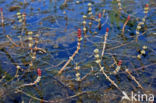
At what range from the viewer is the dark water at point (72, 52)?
10.9 ft

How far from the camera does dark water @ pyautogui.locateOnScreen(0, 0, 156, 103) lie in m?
3.34

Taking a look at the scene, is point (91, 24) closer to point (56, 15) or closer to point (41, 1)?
point (56, 15)

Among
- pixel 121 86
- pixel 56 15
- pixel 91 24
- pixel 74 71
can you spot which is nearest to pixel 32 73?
pixel 74 71

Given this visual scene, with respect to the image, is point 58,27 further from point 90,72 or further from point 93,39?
point 90,72

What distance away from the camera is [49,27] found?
562 centimetres

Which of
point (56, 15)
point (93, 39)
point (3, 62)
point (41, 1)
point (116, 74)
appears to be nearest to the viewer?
point (116, 74)

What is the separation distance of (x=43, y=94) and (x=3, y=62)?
1542 millimetres

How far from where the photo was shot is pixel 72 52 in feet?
14.7

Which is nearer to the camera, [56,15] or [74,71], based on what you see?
[74,71]

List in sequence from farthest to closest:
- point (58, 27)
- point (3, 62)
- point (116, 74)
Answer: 1. point (58, 27)
2. point (3, 62)
3. point (116, 74)

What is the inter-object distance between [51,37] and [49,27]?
2.02 ft

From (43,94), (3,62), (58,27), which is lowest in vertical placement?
(43,94)

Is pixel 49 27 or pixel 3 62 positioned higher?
pixel 49 27

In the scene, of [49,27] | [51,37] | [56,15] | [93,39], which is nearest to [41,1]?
[56,15]
